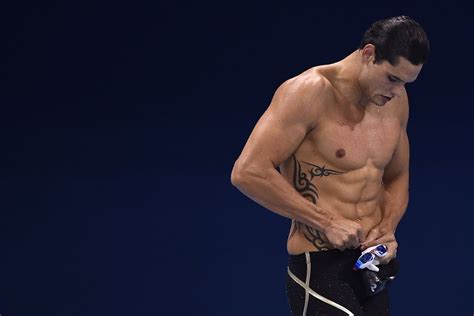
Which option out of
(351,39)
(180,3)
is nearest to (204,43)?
(180,3)

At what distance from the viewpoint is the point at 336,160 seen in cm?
263

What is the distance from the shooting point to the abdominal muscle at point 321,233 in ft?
8.68

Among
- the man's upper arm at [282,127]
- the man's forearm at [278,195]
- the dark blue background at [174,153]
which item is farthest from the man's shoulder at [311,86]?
the dark blue background at [174,153]

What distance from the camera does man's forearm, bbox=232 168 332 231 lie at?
2537 millimetres

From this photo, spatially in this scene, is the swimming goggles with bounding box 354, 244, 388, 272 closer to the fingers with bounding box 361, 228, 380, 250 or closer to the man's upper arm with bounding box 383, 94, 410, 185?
the fingers with bounding box 361, 228, 380, 250

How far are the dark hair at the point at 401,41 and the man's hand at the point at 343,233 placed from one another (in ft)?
1.41

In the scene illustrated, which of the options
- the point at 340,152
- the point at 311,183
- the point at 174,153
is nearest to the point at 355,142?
the point at 340,152

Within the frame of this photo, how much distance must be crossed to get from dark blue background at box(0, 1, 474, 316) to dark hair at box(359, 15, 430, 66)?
173cm

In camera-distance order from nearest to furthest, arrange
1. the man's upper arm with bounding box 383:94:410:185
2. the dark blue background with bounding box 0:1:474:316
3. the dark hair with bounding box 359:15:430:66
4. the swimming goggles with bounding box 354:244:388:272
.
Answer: the dark hair with bounding box 359:15:430:66 → the swimming goggles with bounding box 354:244:388:272 → the man's upper arm with bounding box 383:94:410:185 → the dark blue background with bounding box 0:1:474:316

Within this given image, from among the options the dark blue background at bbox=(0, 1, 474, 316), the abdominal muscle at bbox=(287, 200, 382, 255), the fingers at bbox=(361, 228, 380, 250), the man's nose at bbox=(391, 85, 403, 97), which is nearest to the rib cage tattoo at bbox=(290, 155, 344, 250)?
the abdominal muscle at bbox=(287, 200, 382, 255)

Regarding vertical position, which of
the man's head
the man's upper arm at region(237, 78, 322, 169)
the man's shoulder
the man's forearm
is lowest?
the man's forearm

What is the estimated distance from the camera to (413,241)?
4.29 meters

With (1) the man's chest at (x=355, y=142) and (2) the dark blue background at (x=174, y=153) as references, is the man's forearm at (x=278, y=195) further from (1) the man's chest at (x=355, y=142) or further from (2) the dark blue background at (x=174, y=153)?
(2) the dark blue background at (x=174, y=153)

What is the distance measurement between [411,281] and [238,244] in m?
0.77
